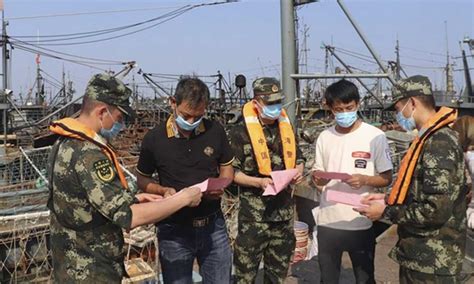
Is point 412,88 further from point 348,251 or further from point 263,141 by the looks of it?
point 348,251

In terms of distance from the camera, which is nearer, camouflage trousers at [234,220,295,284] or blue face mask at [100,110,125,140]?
blue face mask at [100,110,125,140]

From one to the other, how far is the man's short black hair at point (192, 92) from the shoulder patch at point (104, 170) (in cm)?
76

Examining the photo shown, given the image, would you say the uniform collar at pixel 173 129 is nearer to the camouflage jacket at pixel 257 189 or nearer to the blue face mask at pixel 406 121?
the camouflage jacket at pixel 257 189

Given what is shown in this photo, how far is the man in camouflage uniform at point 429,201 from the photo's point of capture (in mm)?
2346

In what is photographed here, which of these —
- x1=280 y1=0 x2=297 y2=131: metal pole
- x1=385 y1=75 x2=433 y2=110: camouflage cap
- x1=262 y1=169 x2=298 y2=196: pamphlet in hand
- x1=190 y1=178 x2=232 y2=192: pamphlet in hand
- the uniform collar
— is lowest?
x1=262 y1=169 x2=298 y2=196: pamphlet in hand

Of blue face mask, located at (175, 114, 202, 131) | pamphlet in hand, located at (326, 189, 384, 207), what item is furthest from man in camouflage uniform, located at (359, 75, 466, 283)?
blue face mask, located at (175, 114, 202, 131)

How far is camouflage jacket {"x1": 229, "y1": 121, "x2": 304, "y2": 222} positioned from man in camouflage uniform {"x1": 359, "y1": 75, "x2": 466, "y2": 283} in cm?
91

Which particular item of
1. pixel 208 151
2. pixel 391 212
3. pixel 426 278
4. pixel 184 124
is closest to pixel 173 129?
→ pixel 184 124

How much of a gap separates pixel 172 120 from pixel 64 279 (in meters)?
1.15

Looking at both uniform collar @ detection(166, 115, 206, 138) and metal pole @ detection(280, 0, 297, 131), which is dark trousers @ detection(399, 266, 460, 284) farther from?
metal pole @ detection(280, 0, 297, 131)

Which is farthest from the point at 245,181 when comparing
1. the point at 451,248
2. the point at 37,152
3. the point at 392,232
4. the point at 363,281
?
the point at 37,152

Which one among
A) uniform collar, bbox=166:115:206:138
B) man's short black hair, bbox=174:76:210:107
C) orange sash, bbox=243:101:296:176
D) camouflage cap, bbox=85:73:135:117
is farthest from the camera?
orange sash, bbox=243:101:296:176

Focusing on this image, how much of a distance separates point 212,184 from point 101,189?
775 mm

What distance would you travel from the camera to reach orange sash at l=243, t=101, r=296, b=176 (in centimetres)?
330
